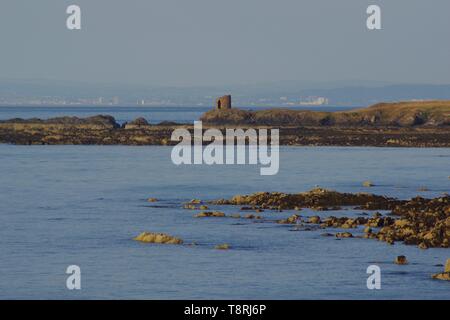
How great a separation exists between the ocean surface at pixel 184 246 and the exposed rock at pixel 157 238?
0.59 m

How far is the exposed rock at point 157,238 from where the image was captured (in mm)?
35747

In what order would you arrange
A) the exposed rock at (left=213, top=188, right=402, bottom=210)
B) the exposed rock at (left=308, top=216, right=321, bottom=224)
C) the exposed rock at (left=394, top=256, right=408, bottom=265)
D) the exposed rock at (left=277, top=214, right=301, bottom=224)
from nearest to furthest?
the exposed rock at (left=394, top=256, right=408, bottom=265) → the exposed rock at (left=308, top=216, right=321, bottom=224) → the exposed rock at (left=277, top=214, right=301, bottom=224) → the exposed rock at (left=213, top=188, right=402, bottom=210)

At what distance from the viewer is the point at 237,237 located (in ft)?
120

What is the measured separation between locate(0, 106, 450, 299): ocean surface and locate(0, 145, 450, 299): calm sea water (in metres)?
0.03

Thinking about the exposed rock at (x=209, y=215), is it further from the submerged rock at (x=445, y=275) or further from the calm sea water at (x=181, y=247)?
the submerged rock at (x=445, y=275)

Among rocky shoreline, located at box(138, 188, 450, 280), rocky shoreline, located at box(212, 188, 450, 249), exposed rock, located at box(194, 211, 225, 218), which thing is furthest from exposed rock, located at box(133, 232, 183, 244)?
exposed rock, located at box(194, 211, 225, 218)

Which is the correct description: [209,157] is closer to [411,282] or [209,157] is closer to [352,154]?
[352,154]

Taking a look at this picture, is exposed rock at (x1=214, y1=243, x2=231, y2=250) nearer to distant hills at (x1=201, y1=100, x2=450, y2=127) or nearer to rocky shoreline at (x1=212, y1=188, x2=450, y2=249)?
rocky shoreline at (x1=212, y1=188, x2=450, y2=249)

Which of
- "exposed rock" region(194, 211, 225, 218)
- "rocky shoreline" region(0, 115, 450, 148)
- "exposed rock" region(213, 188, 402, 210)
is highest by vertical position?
"rocky shoreline" region(0, 115, 450, 148)

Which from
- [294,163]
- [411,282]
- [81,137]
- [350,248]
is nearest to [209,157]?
[294,163]

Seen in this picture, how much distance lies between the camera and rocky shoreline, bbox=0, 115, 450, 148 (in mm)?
102312

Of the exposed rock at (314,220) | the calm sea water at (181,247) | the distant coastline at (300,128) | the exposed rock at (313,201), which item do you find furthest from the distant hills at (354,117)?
the exposed rock at (314,220)
